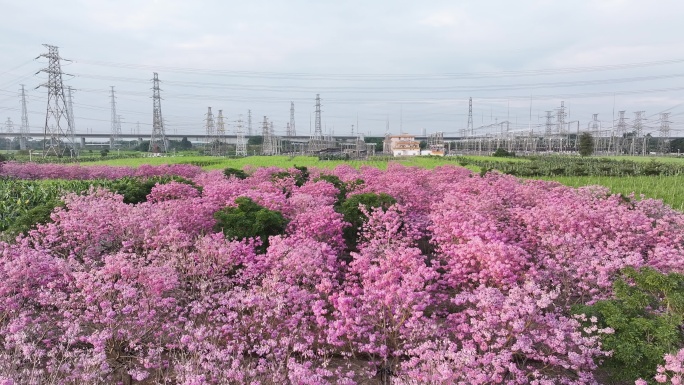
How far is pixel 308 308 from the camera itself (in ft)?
18.8

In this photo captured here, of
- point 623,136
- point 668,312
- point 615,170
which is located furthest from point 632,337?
point 623,136

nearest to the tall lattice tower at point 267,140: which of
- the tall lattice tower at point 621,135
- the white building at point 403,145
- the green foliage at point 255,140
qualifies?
the white building at point 403,145

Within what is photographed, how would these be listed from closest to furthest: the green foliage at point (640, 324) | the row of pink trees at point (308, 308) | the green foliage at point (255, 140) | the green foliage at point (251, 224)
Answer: the green foliage at point (640, 324) < the row of pink trees at point (308, 308) < the green foliage at point (251, 224) < the green foliage at point (255, 140)

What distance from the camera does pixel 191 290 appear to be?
653 centimetres

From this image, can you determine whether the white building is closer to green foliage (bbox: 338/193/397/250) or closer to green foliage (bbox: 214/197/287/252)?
→ green foliage (bbox: 338/193/397/250)

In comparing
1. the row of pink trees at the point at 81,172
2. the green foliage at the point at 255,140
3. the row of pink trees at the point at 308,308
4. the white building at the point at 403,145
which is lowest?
the row of pink trees at the point at 308,308

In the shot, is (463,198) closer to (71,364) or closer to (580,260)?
(580,260)

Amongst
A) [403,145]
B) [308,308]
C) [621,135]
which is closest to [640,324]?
[308,308]

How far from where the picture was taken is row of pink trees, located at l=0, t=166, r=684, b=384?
4391 millimetres

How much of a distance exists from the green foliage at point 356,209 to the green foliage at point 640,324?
6028 millimetres

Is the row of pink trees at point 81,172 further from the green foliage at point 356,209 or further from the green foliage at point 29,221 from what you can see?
the green foliage at point 356,209

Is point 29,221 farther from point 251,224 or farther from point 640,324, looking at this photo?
point 640,324

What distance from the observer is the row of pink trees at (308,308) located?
4391 millimetres

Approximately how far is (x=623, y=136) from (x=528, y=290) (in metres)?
112
